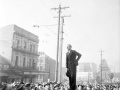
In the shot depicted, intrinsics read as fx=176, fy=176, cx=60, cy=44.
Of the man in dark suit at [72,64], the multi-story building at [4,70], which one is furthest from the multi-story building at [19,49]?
the man in dark suit at [72,64]

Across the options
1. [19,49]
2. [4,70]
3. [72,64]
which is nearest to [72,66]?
[72,64]

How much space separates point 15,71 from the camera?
31.3m

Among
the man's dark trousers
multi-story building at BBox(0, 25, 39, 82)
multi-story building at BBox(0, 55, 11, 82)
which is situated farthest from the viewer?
multi-story building at BBox(0, 25, 39, 82)

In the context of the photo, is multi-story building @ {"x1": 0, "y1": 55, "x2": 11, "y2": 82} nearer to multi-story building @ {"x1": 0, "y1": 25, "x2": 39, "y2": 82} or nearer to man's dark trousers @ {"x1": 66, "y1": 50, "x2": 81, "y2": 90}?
multi-story building @ {"x1": 0, "y1": 25, "x2": 39, "y2": 82}

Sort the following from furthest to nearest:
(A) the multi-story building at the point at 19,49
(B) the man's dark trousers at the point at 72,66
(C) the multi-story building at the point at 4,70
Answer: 1. (A) the multi-story building at the point at 19,49
2. (C) the multi-story building at the point at 4,70
3. (B) the man's dark trousers at the point at 72,66

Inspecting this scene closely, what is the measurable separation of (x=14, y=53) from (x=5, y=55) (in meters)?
1.87

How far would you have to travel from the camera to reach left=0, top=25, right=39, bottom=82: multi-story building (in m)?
33.0

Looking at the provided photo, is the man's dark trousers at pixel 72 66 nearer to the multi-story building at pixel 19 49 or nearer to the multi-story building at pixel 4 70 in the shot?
the multi-story building at pixel 4 70

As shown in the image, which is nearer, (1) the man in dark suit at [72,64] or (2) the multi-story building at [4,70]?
(1) the man in dark suit at [72,64]

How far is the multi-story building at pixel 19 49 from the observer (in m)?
33.0

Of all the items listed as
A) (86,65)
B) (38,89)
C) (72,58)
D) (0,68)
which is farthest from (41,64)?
(86,65)

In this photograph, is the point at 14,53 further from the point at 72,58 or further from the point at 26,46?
the point at 72,58

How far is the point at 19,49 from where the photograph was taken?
112ft

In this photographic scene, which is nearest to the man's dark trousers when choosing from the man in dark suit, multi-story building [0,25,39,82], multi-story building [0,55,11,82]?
the man in dark suit
